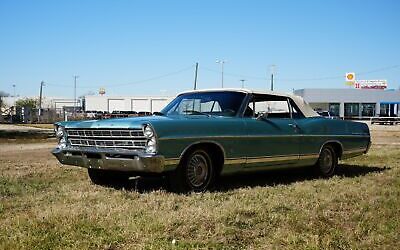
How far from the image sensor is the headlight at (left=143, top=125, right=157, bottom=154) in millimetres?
6258

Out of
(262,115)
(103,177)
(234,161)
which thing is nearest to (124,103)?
(103,177)

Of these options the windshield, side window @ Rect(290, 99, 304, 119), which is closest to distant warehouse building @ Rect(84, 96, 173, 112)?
side window @ Rect(290, 99, 304, 119)

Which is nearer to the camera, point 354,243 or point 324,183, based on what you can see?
point 354,243

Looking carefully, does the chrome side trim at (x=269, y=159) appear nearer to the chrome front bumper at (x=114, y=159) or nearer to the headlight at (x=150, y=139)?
the chrome front bumper at (x=114, y=159)

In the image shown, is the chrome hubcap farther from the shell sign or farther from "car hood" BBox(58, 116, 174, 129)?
the shell sign

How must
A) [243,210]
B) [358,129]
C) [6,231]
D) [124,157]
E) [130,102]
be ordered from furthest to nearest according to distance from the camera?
[130,102] < [358,129] < [124,157] < [243,210] < [6,231]

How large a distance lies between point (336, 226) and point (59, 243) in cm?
249

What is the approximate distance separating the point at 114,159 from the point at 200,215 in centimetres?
183

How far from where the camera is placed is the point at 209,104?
25.4 ft

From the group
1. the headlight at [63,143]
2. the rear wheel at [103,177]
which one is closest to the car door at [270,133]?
the rear wheel at [103,177]

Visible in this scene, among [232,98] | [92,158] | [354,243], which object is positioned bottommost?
[354,243]

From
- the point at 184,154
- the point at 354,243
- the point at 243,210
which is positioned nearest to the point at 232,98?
the point at 184,154

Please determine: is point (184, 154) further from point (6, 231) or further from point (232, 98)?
point (6, 231)

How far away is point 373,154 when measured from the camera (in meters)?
13.3
